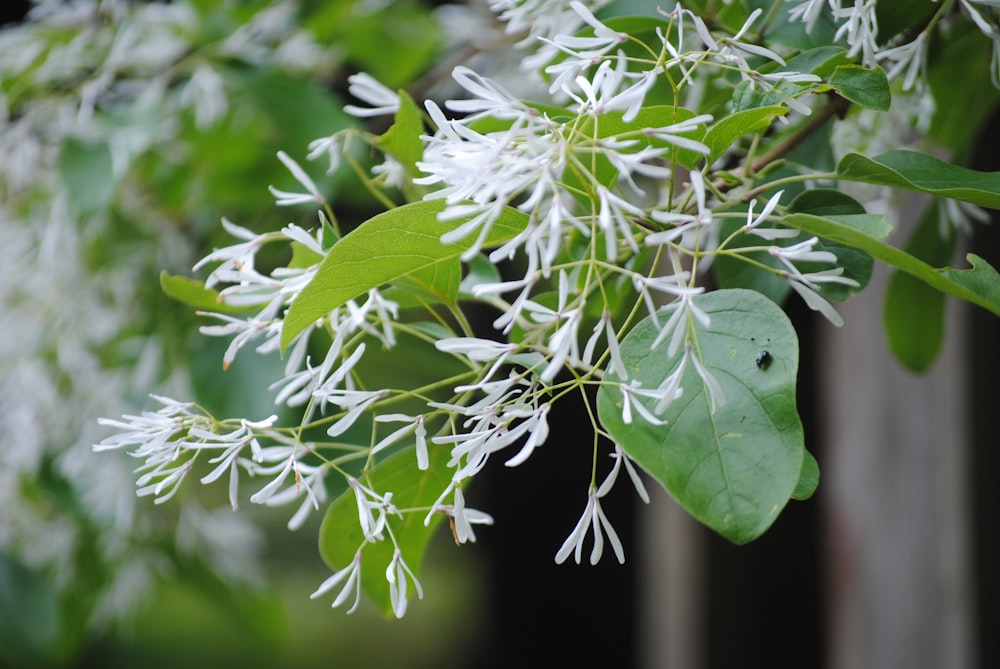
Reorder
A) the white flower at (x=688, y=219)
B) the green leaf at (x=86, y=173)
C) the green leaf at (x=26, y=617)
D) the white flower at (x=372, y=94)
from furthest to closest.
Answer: the green leaf at (x=26, y=617) → the green leaf at (x=86, y=173) → the white flower at (x=372, y=94) → the white flower at (x=688, y=219)

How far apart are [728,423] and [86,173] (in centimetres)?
56

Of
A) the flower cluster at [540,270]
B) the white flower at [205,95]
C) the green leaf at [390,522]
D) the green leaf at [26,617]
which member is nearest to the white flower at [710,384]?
the flower cluster at [540,270]

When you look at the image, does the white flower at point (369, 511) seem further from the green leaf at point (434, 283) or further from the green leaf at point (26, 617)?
the green leaf at point (26, 617)

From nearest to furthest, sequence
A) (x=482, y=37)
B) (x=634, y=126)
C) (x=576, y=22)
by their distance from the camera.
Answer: (x=634, y=126), (x=576, y=22), (x=482, y=37)

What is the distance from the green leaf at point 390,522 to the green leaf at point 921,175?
0.55ft

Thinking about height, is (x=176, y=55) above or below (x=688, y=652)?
above

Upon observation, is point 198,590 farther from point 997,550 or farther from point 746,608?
point 997,550

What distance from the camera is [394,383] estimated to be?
3.78ft

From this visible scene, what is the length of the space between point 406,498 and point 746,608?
0.77 m

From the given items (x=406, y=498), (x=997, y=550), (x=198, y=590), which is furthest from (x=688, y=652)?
(x=406, y=498)

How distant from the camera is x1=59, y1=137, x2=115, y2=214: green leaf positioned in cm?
61

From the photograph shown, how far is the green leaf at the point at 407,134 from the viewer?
32 cm

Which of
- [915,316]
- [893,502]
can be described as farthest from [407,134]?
[893,502]

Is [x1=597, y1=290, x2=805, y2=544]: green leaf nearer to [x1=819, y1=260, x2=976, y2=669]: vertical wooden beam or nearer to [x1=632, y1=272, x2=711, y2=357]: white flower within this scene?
[x1=632, y1=272, x2=711, y2=357]: white flower
